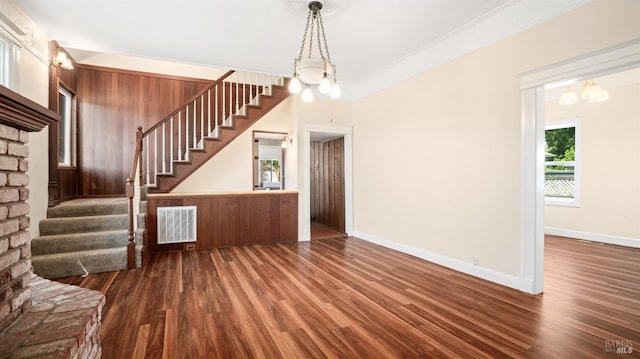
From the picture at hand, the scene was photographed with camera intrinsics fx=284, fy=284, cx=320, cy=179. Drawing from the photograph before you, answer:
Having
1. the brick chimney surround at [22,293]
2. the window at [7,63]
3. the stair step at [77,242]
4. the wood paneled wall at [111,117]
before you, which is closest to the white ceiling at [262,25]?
the window at [7,63]

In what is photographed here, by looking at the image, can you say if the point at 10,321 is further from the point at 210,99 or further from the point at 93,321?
the point at 210,99

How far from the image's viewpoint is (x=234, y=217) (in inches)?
207

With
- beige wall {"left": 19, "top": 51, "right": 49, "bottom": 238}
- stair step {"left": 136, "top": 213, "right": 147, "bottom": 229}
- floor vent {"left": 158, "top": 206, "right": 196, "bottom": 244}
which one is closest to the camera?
beige wall {"left": 19, "top": 51, "right": 49, "bottom": 238}

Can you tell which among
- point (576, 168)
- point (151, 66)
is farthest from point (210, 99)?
point (576, 168)

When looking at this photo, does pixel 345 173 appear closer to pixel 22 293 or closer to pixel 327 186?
pixel 327 186

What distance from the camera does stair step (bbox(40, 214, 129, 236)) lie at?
3879 millimetres

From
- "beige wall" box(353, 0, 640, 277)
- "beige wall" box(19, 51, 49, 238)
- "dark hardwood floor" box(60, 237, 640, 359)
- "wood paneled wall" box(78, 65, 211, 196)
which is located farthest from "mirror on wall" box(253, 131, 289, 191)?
"beige wall" box(19, 51, 49, 238)

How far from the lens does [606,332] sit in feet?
7.47

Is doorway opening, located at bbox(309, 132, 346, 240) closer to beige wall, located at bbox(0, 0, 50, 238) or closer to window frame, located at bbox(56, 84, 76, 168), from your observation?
beige wall, located at bbox(0, 0, 50, 238)

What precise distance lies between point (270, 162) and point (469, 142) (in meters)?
4.59

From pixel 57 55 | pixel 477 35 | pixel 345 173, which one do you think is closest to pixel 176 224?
pixel 57 55

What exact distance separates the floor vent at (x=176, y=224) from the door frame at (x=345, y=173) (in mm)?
2016

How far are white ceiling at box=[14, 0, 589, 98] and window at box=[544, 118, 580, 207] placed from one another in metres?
3.90

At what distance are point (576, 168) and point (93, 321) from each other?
7.75 m
